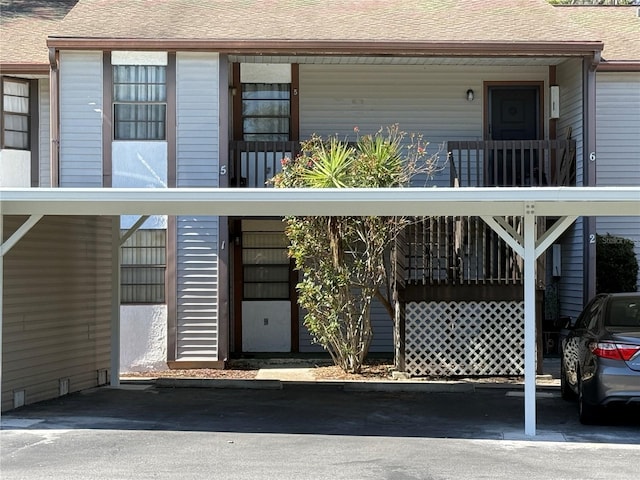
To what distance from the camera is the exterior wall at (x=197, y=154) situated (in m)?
15.6

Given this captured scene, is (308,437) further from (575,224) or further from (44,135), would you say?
(44,135)

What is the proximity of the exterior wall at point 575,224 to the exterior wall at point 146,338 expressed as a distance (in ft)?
23.1

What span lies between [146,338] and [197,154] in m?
3.12

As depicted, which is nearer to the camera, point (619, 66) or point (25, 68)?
point (25, 68)

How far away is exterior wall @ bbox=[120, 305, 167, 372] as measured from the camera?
15.6 m

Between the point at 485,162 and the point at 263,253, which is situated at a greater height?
the point at 485,162

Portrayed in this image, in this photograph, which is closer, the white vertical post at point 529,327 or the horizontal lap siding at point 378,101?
the white vertical post at point 529,327

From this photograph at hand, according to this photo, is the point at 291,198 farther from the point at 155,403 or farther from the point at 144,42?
the point at 144,42

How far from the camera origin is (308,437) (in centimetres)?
969

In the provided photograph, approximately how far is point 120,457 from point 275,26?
31.8ft

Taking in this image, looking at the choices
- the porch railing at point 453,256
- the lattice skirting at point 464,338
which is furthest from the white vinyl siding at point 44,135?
the lattice skirting at point 464,338

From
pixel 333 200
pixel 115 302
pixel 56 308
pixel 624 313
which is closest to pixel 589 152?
pixel 624 313

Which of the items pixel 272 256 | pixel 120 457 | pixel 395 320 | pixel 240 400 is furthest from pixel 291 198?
pixel 272 256

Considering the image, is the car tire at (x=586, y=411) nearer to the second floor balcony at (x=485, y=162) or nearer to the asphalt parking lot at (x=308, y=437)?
the asphalt parking lot at (x=308, y=437)
